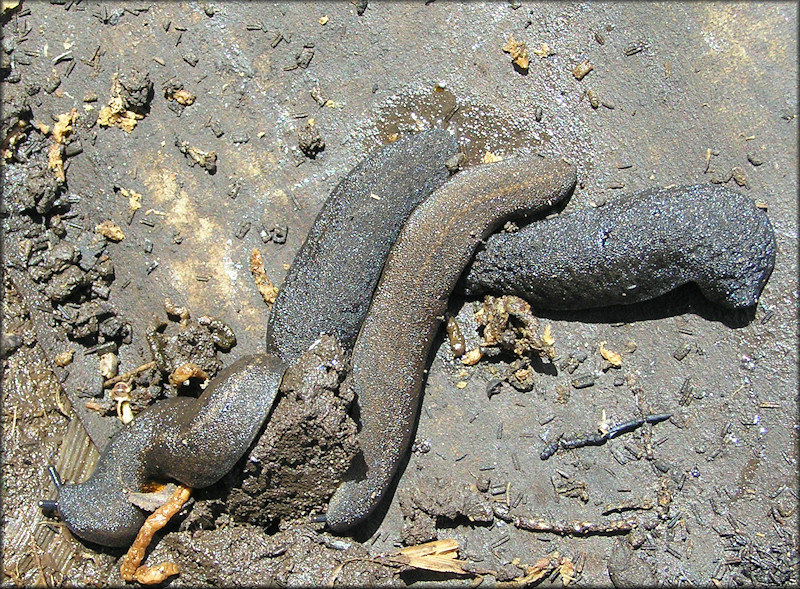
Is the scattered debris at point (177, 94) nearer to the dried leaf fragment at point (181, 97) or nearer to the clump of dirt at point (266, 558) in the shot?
the dried leaf fragment at point (181, 97)

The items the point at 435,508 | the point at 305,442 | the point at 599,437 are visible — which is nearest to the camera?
the point at 305,442

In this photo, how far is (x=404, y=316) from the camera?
5668mm

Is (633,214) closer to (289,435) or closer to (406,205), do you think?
(406,205)

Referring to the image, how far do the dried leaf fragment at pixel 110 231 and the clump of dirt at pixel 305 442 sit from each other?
2350mm

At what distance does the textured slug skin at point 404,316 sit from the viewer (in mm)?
5602

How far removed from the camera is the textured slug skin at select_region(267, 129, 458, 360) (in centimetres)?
555

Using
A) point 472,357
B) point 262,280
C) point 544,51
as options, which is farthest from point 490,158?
point 262,280

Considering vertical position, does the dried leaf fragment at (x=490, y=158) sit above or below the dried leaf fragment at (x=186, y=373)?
above

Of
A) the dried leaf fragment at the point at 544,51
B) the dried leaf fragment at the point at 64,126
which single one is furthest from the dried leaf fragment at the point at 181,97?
the dried leaf fragment at the point at 544,51

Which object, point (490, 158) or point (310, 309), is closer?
point (310, 309)

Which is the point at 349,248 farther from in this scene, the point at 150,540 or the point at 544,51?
the point at 150,540

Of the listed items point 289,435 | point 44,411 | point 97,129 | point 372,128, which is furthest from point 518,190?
point 44,411

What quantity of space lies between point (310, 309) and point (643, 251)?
282 centimetres

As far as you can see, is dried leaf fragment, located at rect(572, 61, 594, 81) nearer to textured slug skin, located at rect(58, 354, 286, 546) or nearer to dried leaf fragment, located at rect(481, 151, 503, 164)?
dried leaf fragment, located at rect(481, 151, 503, 164)
